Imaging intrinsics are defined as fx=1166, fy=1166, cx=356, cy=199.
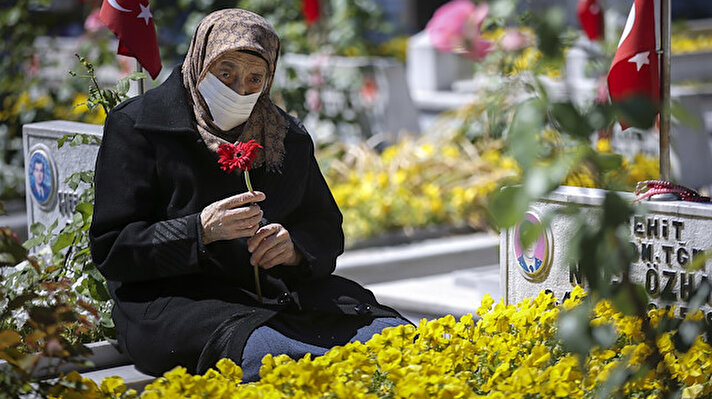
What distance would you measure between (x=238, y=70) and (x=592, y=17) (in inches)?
171

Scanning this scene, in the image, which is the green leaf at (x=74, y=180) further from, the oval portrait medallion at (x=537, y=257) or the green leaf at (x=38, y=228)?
the oval portrait medallion at (x=537, y=257)

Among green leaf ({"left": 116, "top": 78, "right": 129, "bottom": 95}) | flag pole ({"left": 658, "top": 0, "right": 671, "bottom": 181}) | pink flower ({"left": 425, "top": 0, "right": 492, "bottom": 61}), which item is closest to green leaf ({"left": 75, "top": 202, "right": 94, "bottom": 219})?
green leaf ({"left": 116, "top": 78, "right": 129, "bottom": 95})

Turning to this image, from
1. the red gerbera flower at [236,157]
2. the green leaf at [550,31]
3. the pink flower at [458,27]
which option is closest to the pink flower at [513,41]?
the pink flower at [458,27]

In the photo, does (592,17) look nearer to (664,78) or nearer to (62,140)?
(664,78)

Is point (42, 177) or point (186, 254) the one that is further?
point (42, 177)

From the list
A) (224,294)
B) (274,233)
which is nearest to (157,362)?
(224,294)

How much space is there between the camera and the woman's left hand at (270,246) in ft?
11.9

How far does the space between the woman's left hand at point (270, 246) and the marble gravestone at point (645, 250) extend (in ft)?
2.39

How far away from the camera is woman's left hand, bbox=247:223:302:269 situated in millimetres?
3617

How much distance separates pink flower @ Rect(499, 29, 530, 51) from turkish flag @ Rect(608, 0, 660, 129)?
273 centimetres

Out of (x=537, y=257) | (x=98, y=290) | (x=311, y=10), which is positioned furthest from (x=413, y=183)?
(x=98, y=290)

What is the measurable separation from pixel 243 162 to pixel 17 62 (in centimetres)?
656

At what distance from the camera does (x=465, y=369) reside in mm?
3338

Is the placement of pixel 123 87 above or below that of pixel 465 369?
above
